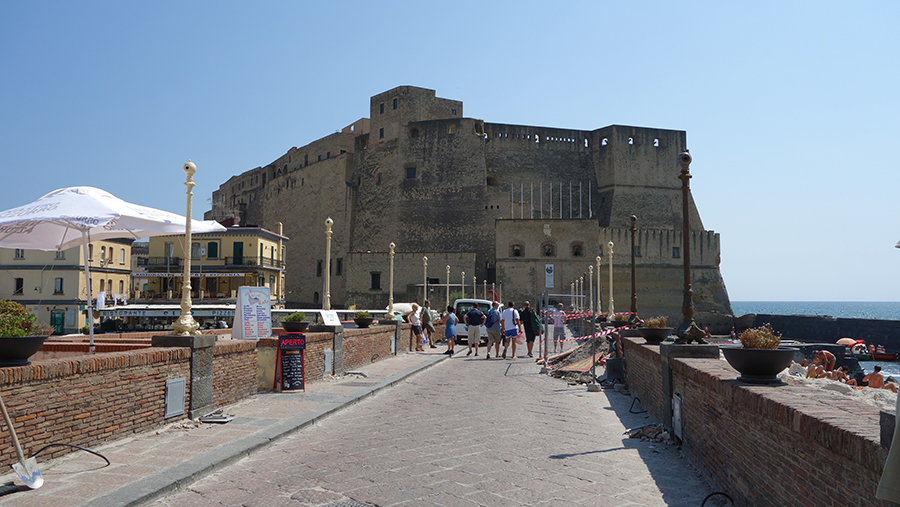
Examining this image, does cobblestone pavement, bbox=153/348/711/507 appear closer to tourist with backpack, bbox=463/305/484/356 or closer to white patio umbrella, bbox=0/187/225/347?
white patio umbrella, bbox=0/187/225/347

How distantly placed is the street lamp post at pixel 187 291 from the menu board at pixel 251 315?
1.13m

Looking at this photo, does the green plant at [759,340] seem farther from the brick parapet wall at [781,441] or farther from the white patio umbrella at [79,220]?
the white patio umbrella at [79,220]

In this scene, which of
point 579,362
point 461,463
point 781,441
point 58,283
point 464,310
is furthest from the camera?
point 58,283

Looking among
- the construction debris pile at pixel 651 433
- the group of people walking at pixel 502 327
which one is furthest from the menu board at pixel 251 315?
the group of people walking at pixel 502 327

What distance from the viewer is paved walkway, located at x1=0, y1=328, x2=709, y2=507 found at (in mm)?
4387

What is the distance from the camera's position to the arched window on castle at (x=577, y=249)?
143ft

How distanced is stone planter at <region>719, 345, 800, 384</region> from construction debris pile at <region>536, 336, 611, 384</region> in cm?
641

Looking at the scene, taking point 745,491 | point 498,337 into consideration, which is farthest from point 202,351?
point 498,337

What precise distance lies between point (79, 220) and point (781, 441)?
289 inches

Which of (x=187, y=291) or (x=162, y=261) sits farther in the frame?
(x=162, y=261)

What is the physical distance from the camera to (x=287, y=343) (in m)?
9.34

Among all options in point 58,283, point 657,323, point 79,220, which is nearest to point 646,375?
point 657,323

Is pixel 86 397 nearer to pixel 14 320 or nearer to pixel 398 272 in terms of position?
pixel 14 320

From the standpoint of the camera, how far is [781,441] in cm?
339
